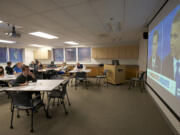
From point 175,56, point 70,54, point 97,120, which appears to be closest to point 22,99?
point 97,120

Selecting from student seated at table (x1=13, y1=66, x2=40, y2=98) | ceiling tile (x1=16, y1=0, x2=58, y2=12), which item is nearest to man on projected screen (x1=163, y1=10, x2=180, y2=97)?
ceiling tile (x1=16, y1=0, x2=58, y2=12)

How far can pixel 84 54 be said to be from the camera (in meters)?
7.85

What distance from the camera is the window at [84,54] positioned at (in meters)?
7.73

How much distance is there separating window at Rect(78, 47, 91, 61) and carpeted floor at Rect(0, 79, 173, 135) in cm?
521

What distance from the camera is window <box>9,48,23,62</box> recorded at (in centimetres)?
716

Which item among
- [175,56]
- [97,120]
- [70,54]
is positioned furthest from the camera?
[70,54]

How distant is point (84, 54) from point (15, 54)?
582 centimetres

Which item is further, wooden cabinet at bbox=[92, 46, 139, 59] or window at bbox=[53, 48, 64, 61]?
window at bbox=[53, 48, 64, 61]

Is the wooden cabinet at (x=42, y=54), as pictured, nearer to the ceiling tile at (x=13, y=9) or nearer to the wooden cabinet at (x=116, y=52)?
the wooden cabinet at (x=116, y=52)

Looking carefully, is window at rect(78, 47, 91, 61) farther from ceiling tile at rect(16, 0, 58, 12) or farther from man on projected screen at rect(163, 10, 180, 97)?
man on projected screen at rect(163, 10, 180, 97)

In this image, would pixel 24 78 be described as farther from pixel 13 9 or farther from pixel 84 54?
pixel 84 54

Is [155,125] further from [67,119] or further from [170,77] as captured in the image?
[67,119]

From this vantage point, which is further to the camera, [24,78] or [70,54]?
[70,54]

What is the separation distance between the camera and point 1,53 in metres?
6.60
